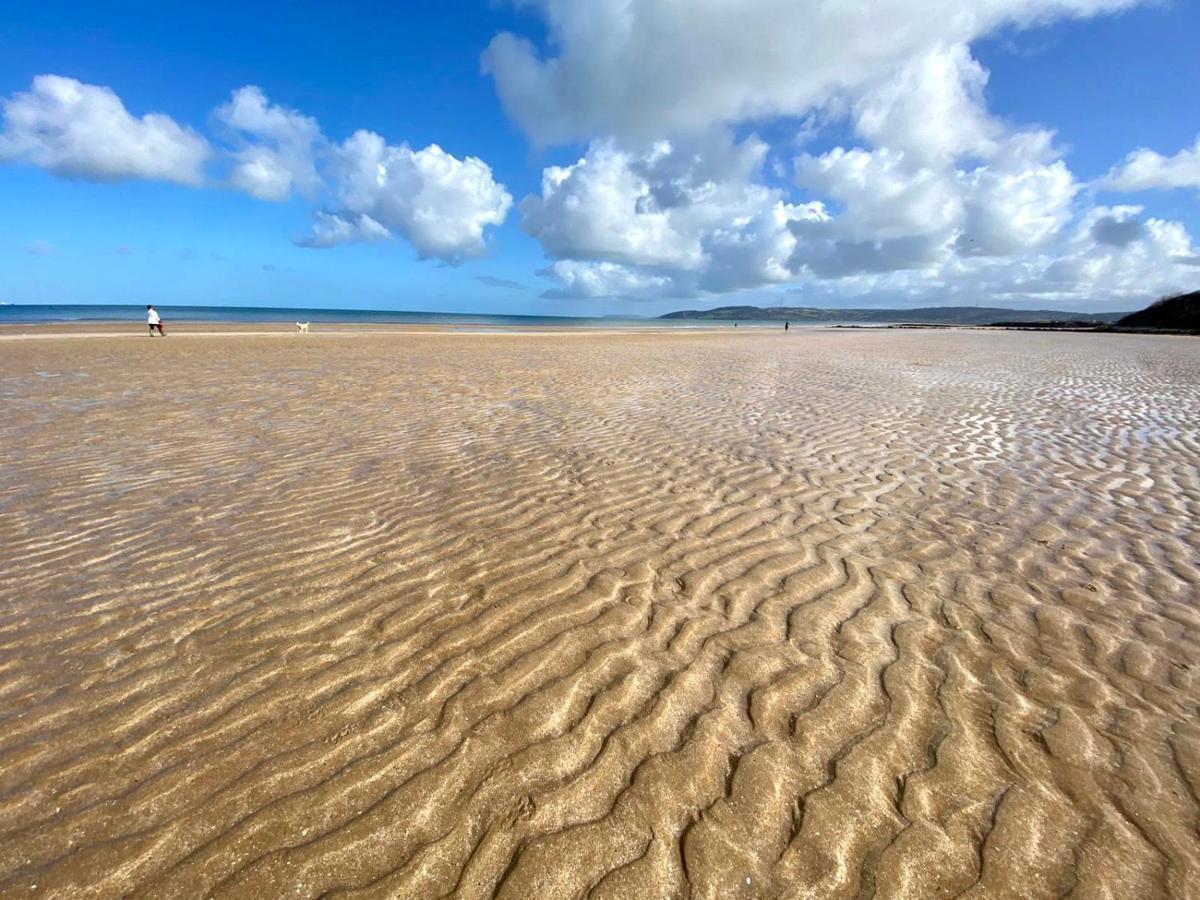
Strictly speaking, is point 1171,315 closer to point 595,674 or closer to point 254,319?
point 595,674

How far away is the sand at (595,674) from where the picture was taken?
7.87 ft

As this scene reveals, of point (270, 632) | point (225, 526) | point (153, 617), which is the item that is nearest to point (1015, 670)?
point (270, 632)

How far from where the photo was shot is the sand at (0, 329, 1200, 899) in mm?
2398

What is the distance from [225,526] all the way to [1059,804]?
672 centimetres

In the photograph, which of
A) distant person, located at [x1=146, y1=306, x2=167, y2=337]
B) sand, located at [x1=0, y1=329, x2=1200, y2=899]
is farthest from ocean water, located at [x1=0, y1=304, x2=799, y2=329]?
sand, located at [x1=0, y1=329, x2=1200, y2=899]

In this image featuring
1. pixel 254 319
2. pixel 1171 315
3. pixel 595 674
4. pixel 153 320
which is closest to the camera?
pixel 595 674

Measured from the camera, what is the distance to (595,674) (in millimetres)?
3510

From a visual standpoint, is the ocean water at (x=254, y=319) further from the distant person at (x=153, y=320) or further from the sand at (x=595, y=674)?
the sand at (x=595, y=674)

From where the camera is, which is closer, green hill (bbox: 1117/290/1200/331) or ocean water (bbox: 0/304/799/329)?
green hill (bbox: 1117/290/1200/331)

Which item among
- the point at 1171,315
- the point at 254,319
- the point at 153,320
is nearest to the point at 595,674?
the point at 153,320

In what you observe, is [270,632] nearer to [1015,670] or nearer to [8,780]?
[8,780]

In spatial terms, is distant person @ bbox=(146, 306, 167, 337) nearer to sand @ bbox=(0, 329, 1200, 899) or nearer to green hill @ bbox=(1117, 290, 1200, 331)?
sand @ bbox=(0, 329, 1200, 899)

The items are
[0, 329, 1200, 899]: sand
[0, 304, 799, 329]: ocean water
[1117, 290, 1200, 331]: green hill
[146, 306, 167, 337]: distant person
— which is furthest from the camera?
[0, 304, 799, 329]: ocean water

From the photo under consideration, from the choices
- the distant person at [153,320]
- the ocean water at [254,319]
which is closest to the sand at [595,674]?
the distant person at [153,320]
